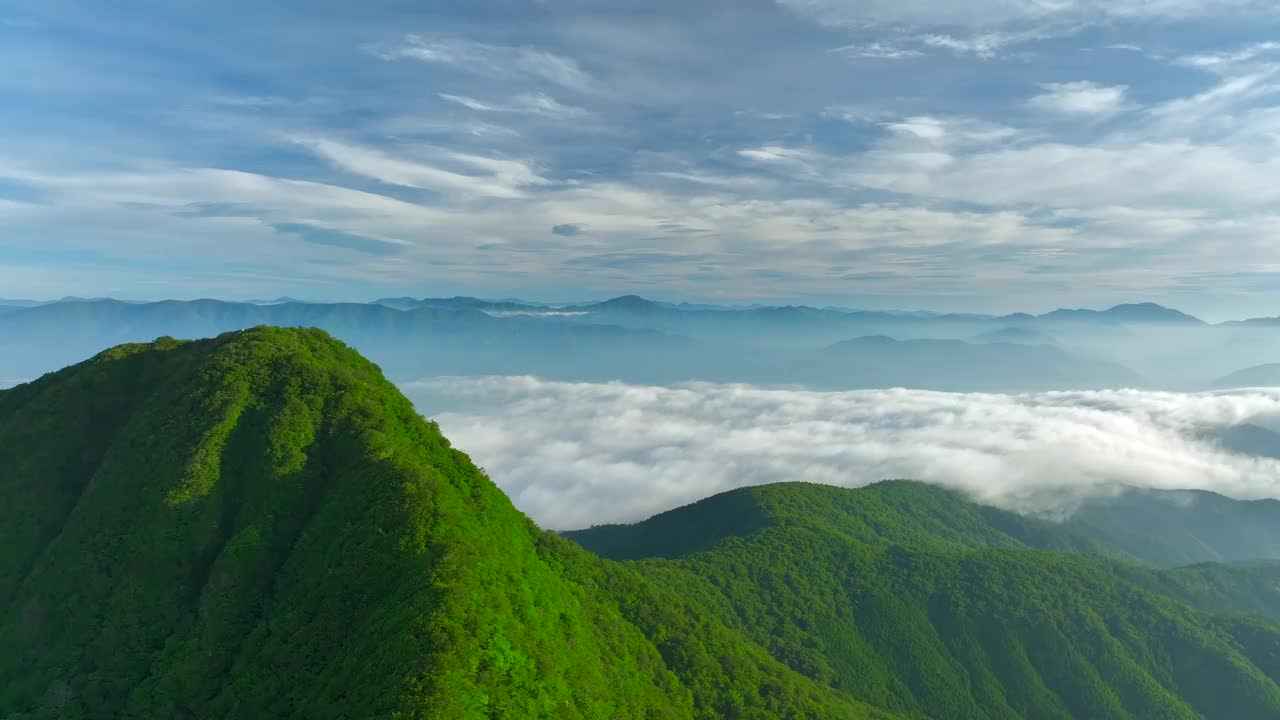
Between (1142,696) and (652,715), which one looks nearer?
(652,715)

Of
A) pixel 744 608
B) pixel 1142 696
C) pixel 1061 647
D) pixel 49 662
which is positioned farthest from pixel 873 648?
pixel 49 662

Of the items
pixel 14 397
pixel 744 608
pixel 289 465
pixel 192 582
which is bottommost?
pixel 744 608

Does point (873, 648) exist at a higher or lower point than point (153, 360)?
lower

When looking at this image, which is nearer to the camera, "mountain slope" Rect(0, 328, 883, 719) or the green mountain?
"mountain slope" Rect(0, 328, 883, 719)

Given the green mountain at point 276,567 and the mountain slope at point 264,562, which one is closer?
the mountain slope at point 264,562

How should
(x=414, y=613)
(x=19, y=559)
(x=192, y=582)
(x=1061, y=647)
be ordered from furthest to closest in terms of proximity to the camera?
1. (x=1061, y=647)
2. (x=19, y=559)
3. (x=192, y=582)
4. (x=414, y=613)

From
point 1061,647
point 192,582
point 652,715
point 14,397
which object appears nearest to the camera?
point 192,582

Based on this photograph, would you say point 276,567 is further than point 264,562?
Yes

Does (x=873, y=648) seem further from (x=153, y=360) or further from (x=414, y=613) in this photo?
(x=153, y=360)
